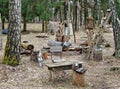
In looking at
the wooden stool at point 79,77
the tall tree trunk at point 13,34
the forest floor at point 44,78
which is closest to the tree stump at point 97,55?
the forest floor at point 44,78

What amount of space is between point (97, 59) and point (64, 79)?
9.95ft

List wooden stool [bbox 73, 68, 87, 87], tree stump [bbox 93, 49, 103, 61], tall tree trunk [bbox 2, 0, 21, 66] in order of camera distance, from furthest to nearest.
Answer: tree stump [bbox 93, 49, 103, 61], tall tree trunk [bbox 2, 0, 21, 66], wooden stool [bbox 73, 68, 87, 87]

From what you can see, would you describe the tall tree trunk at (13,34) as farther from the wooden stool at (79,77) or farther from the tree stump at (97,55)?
the tree stump at (97,55)

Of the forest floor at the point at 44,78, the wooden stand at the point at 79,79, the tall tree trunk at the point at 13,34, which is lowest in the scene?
the forest floor at the point at 44,78

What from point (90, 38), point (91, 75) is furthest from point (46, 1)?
point (91, 75)

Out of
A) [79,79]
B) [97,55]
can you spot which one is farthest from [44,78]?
[97,55]

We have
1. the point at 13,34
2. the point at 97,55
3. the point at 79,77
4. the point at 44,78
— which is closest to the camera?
the point at 79,77

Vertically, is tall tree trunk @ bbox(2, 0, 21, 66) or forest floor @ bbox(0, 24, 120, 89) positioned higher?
tall tree trunk @ bbox(2, 0, 21, 66)

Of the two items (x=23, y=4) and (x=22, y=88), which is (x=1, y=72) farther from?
(x=23, y=4)

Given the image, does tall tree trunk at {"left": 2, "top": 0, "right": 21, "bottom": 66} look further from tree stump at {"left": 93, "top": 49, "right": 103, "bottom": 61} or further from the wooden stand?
tree stump at {"left": 93, "top": 49, "right": 103, "bottom": 61}

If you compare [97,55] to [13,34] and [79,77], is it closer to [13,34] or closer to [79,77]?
[13,34]

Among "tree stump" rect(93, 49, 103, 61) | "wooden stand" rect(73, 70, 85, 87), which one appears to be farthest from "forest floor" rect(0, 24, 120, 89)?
"tree stump" rect(93, 49, 103, 61)

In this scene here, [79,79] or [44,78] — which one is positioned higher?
[79,79]

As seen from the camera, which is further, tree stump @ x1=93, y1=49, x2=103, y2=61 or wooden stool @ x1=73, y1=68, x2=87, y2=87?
tree stump @ x1=93, y1=49, x2=103, y2=61
